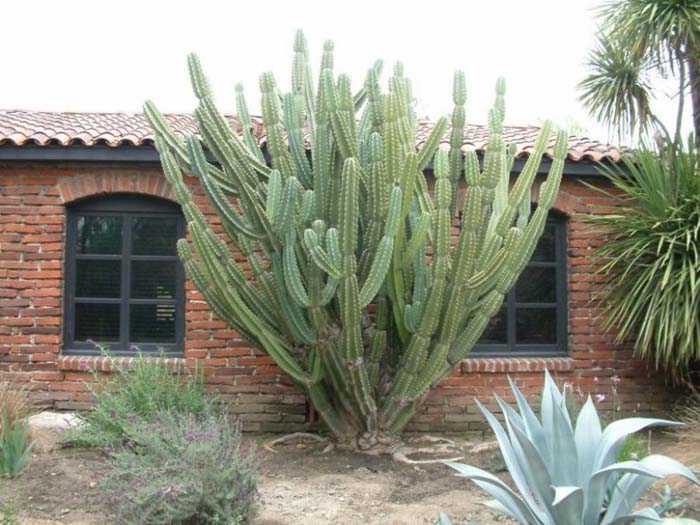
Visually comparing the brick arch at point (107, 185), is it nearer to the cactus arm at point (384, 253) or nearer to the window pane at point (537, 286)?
the cactus arm at point (384, 253)

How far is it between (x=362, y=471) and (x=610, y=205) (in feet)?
13.7

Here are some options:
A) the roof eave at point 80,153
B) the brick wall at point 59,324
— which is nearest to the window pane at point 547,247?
the brick wall at point 59,324

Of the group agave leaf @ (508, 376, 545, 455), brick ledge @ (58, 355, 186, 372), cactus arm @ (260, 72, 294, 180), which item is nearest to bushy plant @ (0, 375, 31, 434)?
brick ledge @ (58, 355, 186, 372)

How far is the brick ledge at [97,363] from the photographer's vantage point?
7511 millimetres

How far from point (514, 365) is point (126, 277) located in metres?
4.28

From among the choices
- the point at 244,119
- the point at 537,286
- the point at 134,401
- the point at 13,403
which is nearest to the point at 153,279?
the point at 134,401

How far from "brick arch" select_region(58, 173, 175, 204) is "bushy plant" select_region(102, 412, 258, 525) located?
3608 mm

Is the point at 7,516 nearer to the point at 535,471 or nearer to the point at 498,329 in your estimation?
the point at 535,471

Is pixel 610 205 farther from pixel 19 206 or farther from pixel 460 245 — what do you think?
Answer: pixel 19 206

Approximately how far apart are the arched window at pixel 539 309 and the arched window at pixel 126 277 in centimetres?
347

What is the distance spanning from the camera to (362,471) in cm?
618

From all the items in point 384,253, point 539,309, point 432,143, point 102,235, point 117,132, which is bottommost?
point 539,309

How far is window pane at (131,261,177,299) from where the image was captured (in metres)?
7.91

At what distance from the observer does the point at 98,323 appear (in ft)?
25.9
